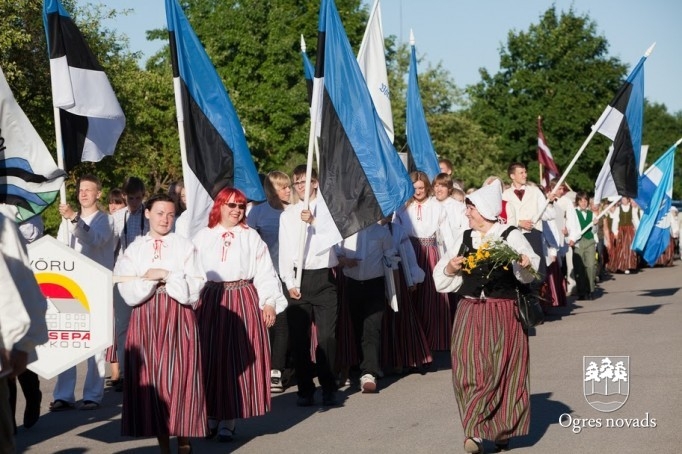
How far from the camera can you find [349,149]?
1036 centimetres

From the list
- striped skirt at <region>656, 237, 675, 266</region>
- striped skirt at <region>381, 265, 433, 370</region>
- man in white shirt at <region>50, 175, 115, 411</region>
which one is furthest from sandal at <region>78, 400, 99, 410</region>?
striped skirt at <region>656, 237, 675, 266</region>

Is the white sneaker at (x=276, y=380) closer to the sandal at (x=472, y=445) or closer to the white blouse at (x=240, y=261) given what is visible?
the white blouse at (x=240, y=261)

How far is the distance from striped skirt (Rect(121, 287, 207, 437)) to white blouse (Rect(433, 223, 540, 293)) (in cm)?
174

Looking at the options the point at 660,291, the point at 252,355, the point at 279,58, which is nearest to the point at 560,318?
the point at 660,291

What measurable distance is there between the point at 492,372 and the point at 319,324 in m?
2.76

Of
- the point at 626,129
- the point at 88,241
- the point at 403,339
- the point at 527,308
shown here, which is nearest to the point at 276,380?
the point at 403,339

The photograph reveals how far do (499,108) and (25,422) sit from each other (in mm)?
52588

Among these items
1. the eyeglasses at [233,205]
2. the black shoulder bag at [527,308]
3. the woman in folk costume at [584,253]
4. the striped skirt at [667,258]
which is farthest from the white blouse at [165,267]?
the striped skirt at [667,258]

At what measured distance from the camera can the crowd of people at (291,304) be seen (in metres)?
8.14

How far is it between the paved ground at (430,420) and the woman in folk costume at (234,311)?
319 mm

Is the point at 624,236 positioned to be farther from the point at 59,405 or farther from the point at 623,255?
the point at 59,405

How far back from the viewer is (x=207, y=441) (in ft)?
29.9

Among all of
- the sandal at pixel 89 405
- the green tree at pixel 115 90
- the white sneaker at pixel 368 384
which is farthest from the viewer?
the green tree at pixel 115 90

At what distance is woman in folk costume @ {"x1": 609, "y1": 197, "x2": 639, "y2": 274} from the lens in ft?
95.2
